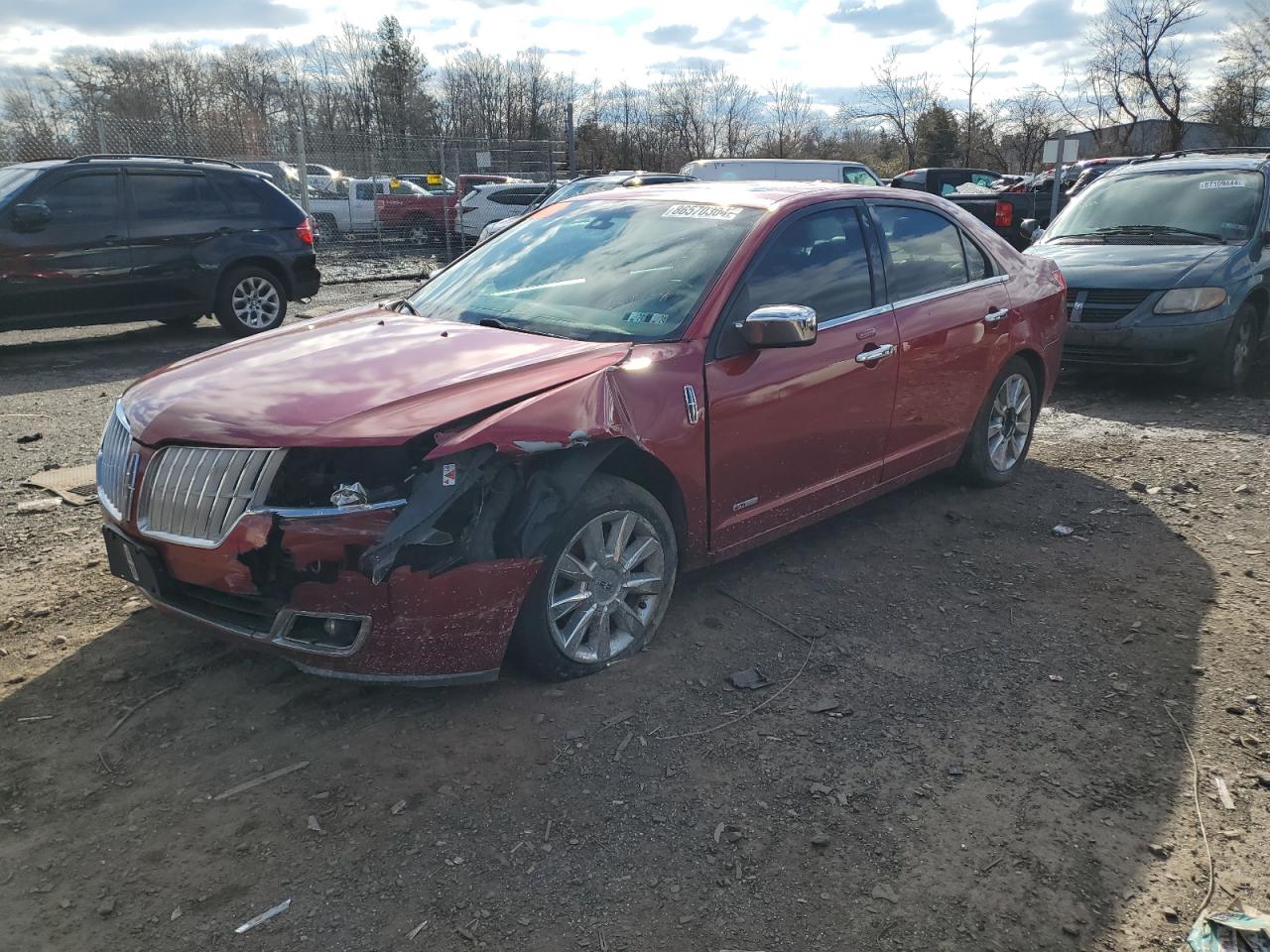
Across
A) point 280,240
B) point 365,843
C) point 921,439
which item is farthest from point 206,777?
point 280,240

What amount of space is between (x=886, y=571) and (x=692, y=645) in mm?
1237

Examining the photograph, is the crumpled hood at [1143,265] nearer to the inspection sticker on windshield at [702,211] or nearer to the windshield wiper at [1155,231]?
the windshield wiper at [1155,231]

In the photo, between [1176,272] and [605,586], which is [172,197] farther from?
Answer: [1176,272]

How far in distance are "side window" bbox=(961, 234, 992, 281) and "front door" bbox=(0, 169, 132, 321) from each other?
7993 millimetres

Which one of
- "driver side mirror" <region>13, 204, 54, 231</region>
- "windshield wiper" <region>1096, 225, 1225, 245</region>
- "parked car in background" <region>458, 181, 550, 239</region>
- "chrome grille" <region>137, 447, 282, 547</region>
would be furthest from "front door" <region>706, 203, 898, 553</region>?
"parked car in background" <region>458, 181, 550, 239</region>

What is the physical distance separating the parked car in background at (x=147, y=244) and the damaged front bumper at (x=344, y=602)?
7227 mm

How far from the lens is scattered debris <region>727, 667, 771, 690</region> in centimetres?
346

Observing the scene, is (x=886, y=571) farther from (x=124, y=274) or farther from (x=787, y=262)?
(x=124, y=274)

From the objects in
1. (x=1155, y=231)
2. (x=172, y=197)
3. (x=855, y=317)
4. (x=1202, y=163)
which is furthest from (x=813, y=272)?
(x=172, y=197)

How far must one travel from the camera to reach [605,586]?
135 inches

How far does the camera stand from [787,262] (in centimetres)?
409

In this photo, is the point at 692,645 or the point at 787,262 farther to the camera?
the point at 787,262

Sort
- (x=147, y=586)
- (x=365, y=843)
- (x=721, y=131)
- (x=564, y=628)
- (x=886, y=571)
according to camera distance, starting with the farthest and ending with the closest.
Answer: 1. (x=721, y=131)
2. (x=886, y=571)
3. (x=564, y=628)
4. (x=147, y=586)
5. (x=365, y=843)

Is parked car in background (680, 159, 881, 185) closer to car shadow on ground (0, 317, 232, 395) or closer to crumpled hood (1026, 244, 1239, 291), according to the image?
crumpled hood (1026, 244, 1239, 291)
